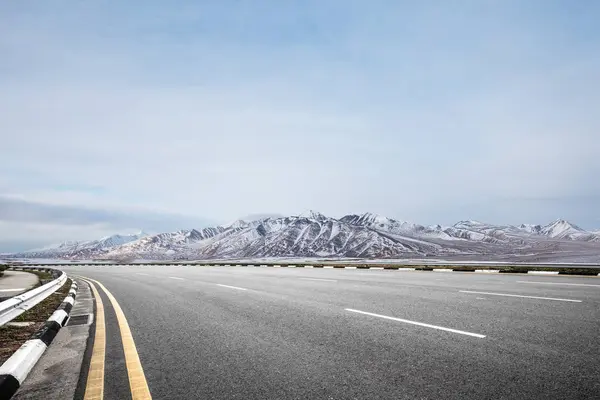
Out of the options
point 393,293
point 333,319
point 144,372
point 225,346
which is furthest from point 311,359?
point 393,293

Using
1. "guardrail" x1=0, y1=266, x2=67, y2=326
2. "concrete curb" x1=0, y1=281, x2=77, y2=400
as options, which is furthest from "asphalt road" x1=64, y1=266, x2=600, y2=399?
"guardrail" x1=0, y1=266, x2=67, y2=326

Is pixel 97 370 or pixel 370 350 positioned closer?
pixel 97 370

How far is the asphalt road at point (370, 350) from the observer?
3.69m

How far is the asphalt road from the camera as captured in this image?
369cm

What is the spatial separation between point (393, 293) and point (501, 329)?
16.5 feet

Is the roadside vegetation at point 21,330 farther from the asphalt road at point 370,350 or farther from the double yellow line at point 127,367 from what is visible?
the asphalt road at point 370,350

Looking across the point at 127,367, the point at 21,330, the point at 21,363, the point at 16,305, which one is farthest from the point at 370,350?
the point at 16,305

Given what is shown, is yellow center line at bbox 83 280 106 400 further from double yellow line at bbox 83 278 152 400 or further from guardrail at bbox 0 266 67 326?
guardrail at bbox 0 266 67 326

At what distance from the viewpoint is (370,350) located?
4.96 metres

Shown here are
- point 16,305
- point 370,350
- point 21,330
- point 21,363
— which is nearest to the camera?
point 21,363

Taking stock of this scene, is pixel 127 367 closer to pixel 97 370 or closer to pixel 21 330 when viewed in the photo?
pixel 97 370

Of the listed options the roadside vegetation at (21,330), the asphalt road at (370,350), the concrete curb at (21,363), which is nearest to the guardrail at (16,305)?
the roadside vegetation at (21,330)

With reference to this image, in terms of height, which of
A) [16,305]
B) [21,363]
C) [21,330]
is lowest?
[21,330]

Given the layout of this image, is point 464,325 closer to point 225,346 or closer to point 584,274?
point 225,346
